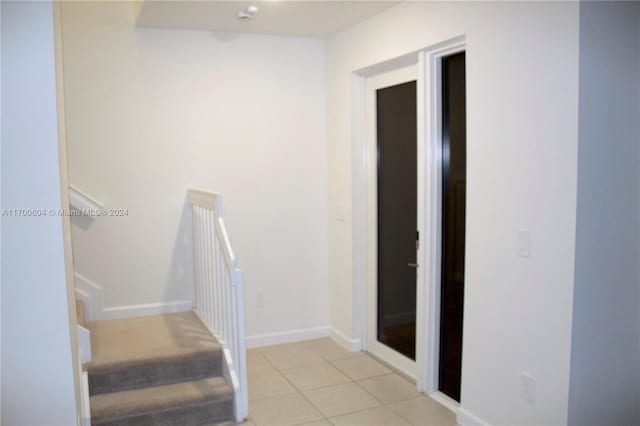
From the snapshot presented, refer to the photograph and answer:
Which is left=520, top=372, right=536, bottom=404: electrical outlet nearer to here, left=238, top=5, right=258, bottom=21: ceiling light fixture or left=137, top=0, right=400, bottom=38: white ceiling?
left=137, top=0, right=400, bottom=38: white ceiling

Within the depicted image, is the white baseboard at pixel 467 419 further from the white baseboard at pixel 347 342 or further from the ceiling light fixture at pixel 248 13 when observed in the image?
the ceiling light fixture at pixel 248 13

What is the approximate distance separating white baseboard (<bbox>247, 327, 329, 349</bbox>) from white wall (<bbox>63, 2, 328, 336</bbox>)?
0.04 meters

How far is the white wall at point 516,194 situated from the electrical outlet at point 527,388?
0.02m

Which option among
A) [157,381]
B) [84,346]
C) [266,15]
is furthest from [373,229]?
[84,346]

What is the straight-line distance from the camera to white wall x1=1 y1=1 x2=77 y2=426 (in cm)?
173

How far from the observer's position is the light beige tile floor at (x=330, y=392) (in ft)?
9.95

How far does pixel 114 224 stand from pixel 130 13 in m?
1.50

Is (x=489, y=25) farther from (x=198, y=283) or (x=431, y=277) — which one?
(x=198, y=283)

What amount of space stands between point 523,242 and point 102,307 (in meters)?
2.99

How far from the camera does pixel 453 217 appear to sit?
3.11 meters

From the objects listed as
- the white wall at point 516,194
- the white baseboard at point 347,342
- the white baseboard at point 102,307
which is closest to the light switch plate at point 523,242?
the white wall at point 516,194

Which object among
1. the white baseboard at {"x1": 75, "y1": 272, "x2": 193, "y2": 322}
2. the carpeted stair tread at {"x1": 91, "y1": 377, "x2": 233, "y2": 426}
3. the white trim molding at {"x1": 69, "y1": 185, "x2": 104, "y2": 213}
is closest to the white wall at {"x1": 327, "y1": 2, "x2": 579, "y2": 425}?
the carpeted stair tread at {"x1": 91, "y1": 377, "x2": 233, "y2": 426}

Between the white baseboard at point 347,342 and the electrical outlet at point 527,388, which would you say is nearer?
the electrical outlet at point 527,388

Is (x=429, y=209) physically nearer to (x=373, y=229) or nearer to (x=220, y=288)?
(x=373, y=229)
